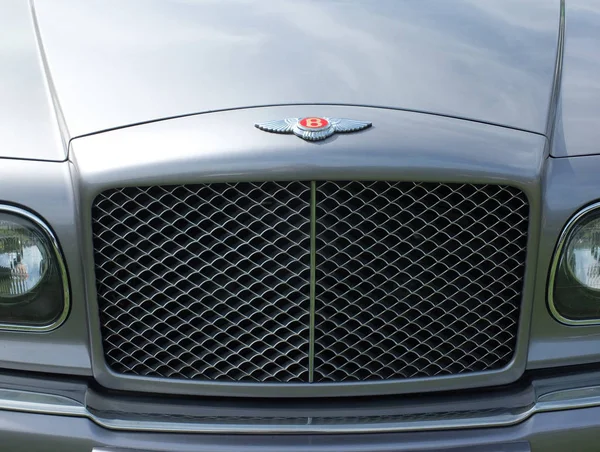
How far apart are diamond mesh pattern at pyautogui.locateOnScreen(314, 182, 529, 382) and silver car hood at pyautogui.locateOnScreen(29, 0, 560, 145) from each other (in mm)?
271

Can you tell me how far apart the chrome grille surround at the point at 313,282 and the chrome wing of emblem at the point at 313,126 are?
12 centimetres

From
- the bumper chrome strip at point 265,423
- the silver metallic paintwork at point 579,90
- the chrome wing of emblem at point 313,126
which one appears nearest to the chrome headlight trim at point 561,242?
the silver metallic paintwork at point 579,90

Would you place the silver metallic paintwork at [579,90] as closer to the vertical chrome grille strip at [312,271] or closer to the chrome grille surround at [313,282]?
the chrome grille surround at [313,282]

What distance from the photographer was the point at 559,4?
9.35ft

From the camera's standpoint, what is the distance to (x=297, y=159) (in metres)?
1.92

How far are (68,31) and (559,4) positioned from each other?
65.5 inches

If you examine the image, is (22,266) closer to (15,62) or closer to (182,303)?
(182,303)

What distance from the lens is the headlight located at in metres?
1.96

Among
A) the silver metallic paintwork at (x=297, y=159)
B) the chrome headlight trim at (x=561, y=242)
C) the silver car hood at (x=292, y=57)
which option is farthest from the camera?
the silver car hood at (x=292, y=57)

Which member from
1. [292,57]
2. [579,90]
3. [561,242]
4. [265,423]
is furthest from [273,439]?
[579,90]

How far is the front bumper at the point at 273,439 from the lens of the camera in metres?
1.93

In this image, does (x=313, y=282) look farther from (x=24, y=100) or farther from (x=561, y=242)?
(x=24, y=100)

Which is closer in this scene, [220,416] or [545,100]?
[220,416]

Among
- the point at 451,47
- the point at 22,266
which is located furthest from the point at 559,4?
the point at 22,266
